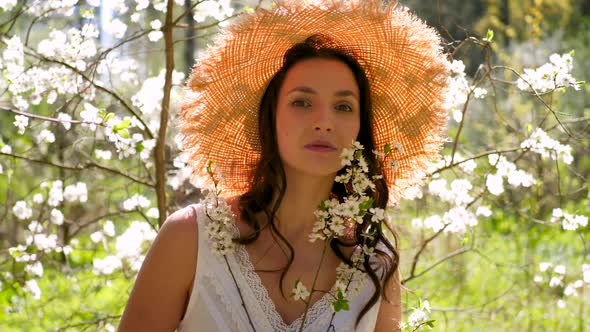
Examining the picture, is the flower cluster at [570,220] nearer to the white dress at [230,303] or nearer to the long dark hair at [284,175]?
the long dark hair at [284,175]

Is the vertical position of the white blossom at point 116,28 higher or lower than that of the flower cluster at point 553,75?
higher

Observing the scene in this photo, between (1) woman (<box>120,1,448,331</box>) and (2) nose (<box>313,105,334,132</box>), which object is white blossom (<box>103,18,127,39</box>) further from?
(2) nose (<box>313,105,334,132</box>)

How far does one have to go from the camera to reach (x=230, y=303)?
2.00 m

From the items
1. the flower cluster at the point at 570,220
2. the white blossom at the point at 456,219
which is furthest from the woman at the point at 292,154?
the flower cluster at the point at 570,220

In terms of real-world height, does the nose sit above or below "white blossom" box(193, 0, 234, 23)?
below

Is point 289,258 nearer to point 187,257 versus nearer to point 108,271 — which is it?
point 187,257

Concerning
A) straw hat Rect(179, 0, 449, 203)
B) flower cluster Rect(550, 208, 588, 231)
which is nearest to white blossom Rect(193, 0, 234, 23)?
straw hat Rect(179, 0, 449, 203)

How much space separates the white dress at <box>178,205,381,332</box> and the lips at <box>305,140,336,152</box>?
31cm

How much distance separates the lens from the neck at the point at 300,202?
2.08 m

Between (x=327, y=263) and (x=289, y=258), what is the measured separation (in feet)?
0.34

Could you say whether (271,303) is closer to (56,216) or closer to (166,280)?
(166,280)

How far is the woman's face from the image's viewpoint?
1.94m

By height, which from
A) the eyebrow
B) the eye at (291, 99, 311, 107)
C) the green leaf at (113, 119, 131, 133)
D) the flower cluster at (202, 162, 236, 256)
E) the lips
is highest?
the eyebrow

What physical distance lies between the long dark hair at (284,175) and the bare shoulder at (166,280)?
0.14m
